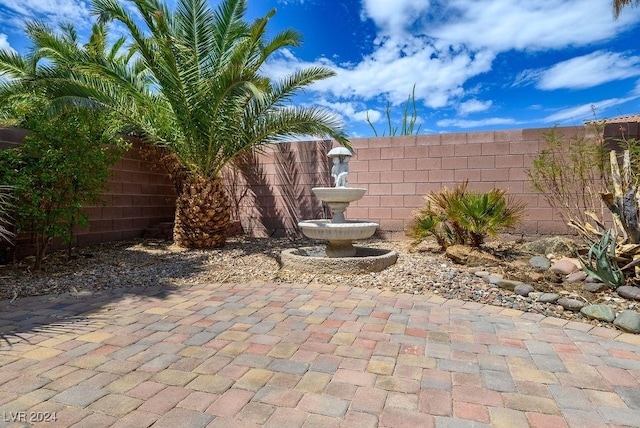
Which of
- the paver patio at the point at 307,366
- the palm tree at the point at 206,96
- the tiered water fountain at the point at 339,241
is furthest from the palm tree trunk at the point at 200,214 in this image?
the paver patio at the point at 307,366

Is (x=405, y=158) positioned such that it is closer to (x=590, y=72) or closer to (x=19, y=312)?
(x=590, y=72)

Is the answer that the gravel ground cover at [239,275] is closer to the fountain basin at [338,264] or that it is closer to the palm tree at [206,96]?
the fountain basin at [338,264]

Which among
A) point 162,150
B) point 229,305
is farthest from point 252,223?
point 229,305

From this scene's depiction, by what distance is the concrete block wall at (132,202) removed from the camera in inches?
286

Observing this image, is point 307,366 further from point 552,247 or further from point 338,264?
point 552,247

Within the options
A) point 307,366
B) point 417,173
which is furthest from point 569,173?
point 307,366

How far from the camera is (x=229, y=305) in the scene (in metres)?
3.79

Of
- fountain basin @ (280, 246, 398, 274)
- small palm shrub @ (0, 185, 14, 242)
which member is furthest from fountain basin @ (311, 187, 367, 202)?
small palm shrub @ (0, 185, 14, 242)

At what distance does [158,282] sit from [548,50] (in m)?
10.1

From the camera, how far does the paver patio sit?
6.32 feet

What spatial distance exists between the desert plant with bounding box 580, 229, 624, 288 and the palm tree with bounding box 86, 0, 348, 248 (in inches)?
181

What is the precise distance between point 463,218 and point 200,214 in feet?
15.4

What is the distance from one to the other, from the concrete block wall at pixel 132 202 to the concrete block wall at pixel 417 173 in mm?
2169

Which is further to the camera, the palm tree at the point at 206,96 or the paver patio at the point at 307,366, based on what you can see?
the palm tree at the point at 206,96
